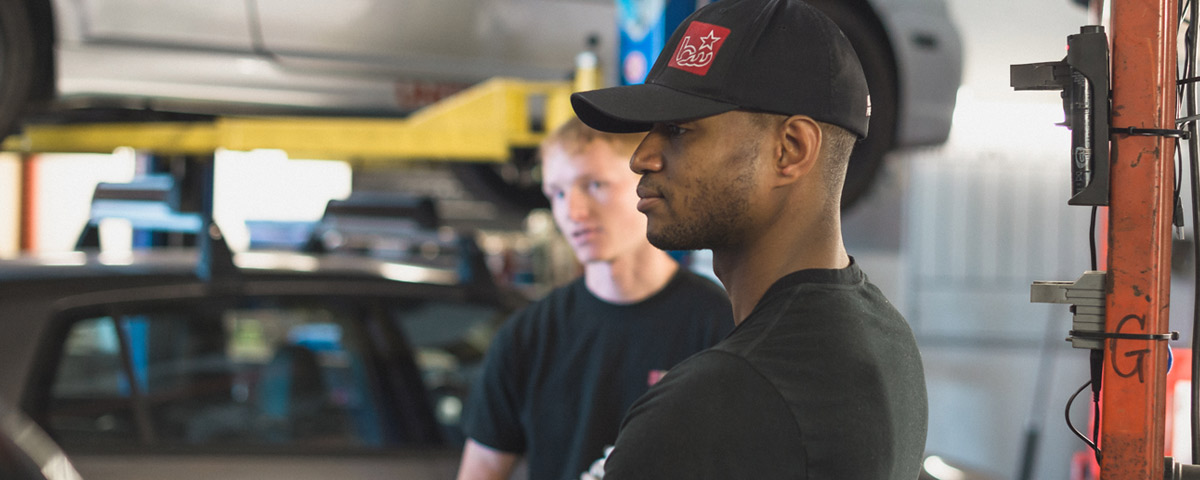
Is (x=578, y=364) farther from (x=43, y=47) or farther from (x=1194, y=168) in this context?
(x=43, y=47)

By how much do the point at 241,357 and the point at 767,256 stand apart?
2.21m

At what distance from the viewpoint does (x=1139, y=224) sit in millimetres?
1317

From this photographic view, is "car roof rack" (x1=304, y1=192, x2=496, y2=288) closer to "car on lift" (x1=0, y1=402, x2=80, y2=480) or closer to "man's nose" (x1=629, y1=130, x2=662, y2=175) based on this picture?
"car on lift" (x1=0, y1=402, x2=80, y2=480)

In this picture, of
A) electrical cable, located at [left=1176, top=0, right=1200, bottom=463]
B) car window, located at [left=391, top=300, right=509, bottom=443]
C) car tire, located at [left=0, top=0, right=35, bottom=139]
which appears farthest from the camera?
Result: car tire, located at [left=0, top=0, right=35, bottom=139]

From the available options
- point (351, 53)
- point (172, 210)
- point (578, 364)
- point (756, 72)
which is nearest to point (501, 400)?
point (578, 364)

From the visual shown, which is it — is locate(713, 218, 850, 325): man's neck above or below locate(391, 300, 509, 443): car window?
above

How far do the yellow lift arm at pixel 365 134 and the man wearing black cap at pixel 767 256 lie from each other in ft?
6.19

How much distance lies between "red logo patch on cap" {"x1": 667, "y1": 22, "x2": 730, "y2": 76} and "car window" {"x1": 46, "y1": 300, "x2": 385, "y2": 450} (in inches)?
77.5

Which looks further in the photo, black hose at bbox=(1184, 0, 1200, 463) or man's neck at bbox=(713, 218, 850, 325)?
black hose at bbox=(1184, 0, 1200, 463)

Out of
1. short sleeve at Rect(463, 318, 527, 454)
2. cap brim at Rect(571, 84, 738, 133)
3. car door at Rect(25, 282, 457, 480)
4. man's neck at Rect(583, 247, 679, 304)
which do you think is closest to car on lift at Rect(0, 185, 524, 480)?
car door at Rect(25, 282, 457, 480)

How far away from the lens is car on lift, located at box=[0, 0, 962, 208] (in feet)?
11.7

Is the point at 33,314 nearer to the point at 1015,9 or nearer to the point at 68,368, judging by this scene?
the point at 68,368

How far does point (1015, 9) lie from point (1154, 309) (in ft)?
10.7

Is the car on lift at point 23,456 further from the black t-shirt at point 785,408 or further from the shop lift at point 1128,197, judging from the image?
the shop lift at point 1128,197
